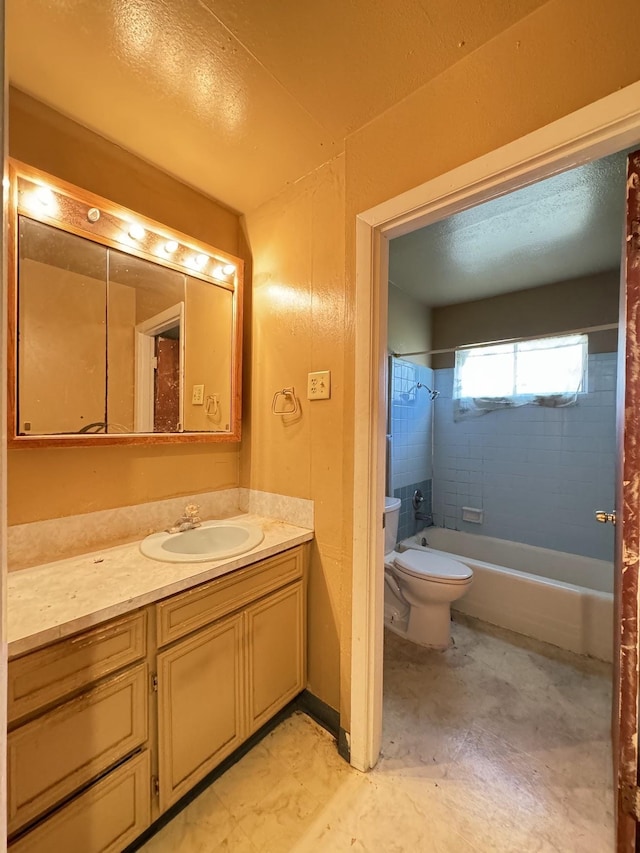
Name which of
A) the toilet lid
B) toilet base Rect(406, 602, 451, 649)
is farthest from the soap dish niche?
toilet base Rect(406, 602, 451, 649)

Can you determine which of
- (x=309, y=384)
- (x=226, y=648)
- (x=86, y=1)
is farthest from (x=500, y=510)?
(x=86, y=1)

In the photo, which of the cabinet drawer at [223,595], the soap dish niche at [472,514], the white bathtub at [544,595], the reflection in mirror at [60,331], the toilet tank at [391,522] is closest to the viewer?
the cabinet drawer at [223,595]

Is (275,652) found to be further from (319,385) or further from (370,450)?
(319,385)

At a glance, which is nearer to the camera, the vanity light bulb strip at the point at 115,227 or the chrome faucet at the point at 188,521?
the vanity light bulb strip at the point at 115,227

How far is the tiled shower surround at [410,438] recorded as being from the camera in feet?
8.82

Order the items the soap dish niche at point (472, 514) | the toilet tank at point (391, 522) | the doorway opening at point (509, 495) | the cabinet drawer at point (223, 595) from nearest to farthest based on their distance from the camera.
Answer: the cabinet drawer at point (223, 595)
the doorway opening at point (509, 495)
the toilet tank at point (391, 522)
the soap dish niche at point (472, 514)

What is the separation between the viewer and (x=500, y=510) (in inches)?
112

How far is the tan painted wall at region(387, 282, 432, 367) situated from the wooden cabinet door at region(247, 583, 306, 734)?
1.91 m

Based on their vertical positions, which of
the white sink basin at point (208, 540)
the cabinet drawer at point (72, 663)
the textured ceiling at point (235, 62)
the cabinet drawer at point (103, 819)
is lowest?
the cabinet drawer at point (103, 819)

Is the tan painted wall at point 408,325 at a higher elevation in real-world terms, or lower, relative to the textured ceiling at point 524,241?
lower

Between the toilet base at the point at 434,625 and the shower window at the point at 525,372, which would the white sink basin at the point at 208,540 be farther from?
the shower window at the point at 525,372

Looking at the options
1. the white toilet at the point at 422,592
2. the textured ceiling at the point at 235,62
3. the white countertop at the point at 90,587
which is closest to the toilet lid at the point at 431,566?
the white toilet at the point at 422,592

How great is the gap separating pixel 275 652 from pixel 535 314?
2.93m

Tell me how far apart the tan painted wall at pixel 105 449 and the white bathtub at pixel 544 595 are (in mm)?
1747
